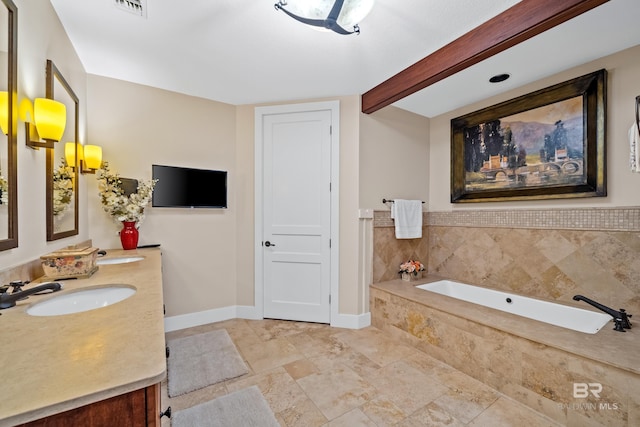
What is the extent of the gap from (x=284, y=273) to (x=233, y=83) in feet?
6.73

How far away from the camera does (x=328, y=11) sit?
1.48 m

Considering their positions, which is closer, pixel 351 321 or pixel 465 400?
pixel 465 400

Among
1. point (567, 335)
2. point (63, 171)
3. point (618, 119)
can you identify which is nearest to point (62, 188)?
point (63, 171)

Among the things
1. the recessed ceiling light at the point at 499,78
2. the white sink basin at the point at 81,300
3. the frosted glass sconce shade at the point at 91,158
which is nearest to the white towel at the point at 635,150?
the recessed ceiling light at the point at 499,78

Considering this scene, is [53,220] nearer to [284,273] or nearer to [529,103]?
[284,273]

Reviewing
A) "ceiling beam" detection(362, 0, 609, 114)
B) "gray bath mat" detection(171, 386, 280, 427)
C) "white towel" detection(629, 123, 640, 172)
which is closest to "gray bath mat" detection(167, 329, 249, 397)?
"gray bath mat" detection(171, 386, 280, 427)

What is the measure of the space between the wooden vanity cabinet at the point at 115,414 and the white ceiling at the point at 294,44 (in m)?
1.99

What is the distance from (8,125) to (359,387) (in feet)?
7.85

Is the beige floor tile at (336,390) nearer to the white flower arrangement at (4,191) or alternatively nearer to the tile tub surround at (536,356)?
the tile tub surround at (536,356)

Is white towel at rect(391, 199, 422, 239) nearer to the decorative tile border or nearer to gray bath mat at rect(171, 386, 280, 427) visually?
the decorative tile border

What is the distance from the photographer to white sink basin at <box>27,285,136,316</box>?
1.10 meters

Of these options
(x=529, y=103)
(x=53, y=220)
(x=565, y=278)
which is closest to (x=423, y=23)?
(x=529, y=103)

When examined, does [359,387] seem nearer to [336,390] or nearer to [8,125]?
[336,390]

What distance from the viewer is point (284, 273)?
123 inches
